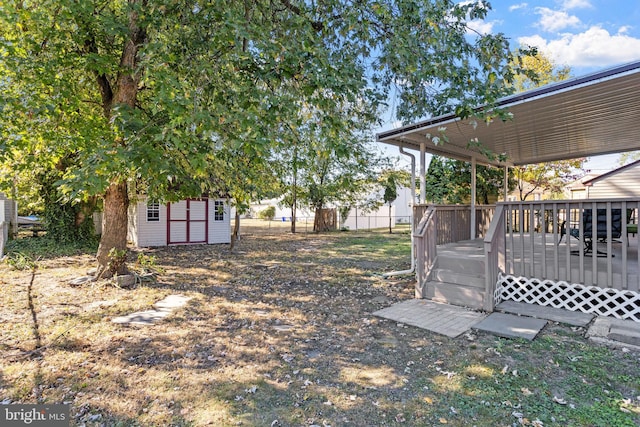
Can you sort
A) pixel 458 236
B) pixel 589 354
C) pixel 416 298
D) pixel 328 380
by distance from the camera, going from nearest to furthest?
1. pixel 328 380
2. pixel 589 354
3. pixel 416 298
4. pixel 458 236

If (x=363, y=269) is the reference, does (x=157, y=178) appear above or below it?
above

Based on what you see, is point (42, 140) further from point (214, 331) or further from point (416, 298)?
point (416, 298)

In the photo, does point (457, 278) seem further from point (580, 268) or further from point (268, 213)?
point (268, 213)

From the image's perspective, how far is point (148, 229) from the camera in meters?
13.1

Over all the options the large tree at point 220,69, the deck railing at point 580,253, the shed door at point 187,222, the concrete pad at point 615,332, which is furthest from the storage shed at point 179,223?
the concrete pad at point 615,332

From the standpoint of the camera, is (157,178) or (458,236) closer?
(157,178)

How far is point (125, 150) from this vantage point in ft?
13.2

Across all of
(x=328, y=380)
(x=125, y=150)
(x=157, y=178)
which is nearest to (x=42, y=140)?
(x=157, y=178)

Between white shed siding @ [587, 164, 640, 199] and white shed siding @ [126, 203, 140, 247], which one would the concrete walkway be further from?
white shed siding @ [587, 164, 640, 199]

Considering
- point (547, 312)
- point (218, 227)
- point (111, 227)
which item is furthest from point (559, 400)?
point (218, 227)

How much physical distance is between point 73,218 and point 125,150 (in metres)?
9.45

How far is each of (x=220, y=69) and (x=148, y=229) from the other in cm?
1078

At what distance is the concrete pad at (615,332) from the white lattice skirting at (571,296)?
0.62 ft

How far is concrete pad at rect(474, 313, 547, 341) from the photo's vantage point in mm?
3905
